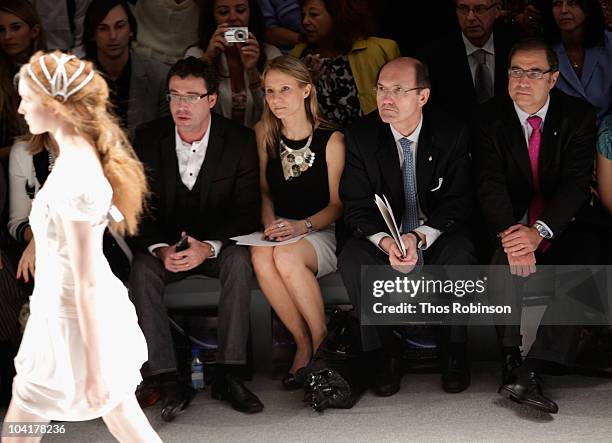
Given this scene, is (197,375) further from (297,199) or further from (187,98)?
(187,98)

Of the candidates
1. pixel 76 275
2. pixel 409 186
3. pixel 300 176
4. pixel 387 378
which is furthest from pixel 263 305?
pixel 76 275

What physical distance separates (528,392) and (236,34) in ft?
7.11

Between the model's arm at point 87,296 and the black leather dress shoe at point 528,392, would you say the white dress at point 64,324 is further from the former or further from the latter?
the black leather dress shoe at point 528,392

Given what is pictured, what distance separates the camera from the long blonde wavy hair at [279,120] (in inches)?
195

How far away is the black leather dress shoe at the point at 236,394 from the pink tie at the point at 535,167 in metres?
1.50

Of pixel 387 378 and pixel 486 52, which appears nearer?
pixel 387 378

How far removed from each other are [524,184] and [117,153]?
2.40 m

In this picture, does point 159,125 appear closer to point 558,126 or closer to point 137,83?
point 137,83

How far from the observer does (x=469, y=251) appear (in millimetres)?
4797

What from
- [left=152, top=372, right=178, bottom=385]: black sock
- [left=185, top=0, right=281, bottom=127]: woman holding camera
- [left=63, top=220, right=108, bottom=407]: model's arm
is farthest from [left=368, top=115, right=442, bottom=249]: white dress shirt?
[left=63, top=220, right=108, bottom=407]: model's arm

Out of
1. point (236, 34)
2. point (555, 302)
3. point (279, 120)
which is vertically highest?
point (236, 34)

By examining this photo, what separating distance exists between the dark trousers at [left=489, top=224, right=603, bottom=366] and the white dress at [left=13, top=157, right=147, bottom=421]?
212 cm

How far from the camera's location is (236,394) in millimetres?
4574

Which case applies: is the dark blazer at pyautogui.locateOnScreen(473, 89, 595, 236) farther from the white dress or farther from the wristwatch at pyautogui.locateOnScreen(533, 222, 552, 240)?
the white dress
